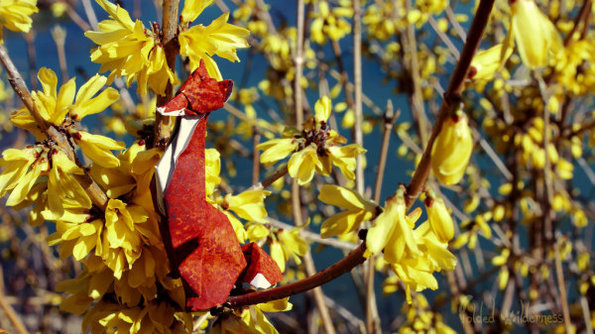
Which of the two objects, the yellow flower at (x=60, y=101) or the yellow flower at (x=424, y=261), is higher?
the yellow flower at (x=60, y=101)

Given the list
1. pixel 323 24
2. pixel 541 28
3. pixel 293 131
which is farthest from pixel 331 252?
pixel 541 28

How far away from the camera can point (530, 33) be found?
38 cm

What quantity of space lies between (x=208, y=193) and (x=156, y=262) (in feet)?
0.35

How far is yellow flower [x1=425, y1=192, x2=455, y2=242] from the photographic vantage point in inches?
18.3

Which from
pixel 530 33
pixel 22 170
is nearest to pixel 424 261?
pixel 530 33

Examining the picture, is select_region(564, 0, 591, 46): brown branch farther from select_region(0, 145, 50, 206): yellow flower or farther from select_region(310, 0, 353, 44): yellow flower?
Answer: select_region(0, 145, 50, 206): yellow flower

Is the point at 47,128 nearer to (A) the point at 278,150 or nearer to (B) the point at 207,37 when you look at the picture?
(B) the point at 207,37

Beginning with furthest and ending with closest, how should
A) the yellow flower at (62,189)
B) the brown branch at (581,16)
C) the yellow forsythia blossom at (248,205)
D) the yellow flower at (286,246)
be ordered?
the brown branch at (581,16), the yellow flower at (286,246), the yellow forsythia blossom at (248,205), the yellow flower at (62,189)

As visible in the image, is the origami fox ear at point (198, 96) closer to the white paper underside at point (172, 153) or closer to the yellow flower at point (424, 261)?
the white paper underside at point (172, 153)

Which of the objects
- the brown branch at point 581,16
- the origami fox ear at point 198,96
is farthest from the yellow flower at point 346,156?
the brown branch at point 581,16

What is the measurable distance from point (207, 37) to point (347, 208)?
27 cm

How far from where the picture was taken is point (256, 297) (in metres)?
0.52

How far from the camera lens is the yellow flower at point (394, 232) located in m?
0.45

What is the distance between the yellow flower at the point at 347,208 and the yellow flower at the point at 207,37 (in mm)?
214
